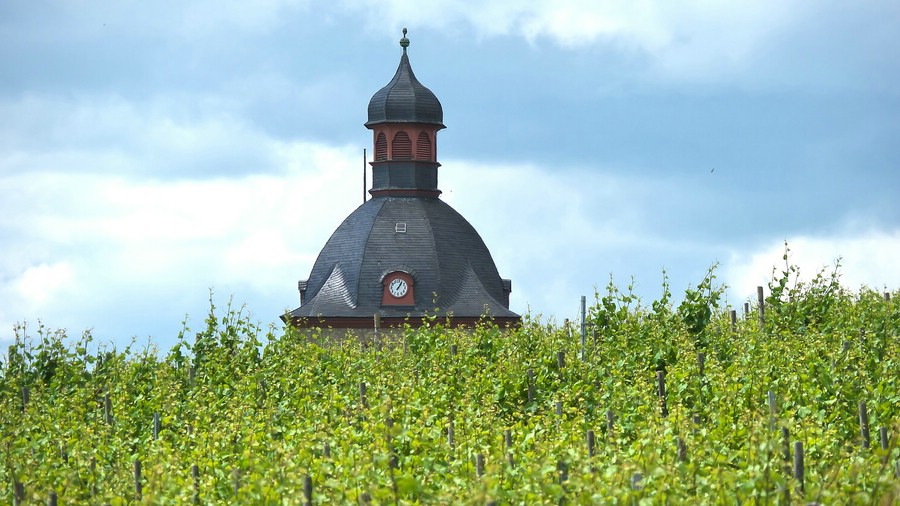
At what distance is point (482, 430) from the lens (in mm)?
13750

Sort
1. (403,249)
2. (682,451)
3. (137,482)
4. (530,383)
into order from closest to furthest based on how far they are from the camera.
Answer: (682,451) → (137,482) → (530,383) → (403,249)

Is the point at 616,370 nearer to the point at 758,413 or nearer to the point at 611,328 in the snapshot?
the point at 611,328

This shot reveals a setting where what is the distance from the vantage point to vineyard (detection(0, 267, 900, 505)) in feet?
32.8

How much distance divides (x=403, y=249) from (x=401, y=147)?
3.90m

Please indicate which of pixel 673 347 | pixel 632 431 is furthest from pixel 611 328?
pixel 632 431

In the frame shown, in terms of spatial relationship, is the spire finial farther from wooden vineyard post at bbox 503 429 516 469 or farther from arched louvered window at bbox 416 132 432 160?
wooden vineyard post at bbox 503 429 516 469

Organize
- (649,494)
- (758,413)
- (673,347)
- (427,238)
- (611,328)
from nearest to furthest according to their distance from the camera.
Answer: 1. (649,494)
2. (758,413)
3. (673,347)
4. (611,328)
5. (427,238)

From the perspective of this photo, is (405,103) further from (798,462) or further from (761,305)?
(798,462)

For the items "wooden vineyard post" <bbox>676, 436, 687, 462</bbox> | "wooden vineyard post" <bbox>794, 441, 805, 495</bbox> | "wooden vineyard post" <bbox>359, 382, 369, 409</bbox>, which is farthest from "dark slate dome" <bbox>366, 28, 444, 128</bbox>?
"wooden vineyard post" <bbox>794, 441, 805, 495</bbox>

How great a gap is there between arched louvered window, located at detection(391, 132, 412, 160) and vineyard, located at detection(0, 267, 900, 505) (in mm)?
20045

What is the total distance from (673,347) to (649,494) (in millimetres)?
9148

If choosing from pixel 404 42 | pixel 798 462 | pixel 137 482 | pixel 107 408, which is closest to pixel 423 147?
pixel 404 42

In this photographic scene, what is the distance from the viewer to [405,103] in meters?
A: 43.5

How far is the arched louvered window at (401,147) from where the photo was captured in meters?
43.2
